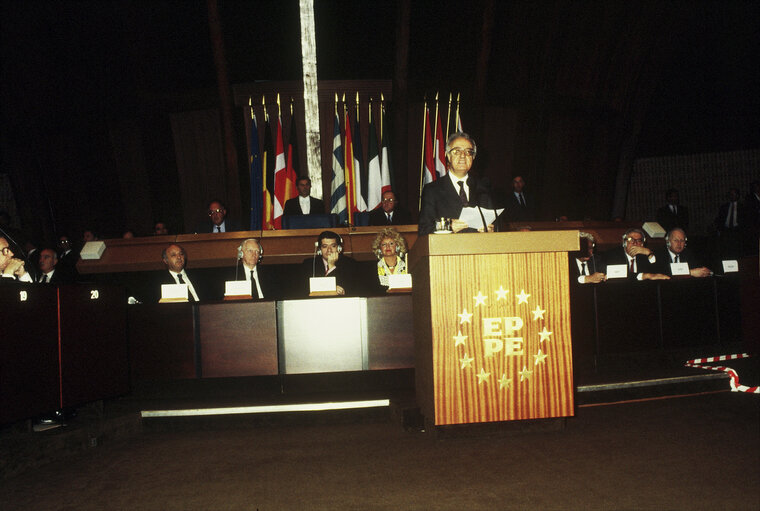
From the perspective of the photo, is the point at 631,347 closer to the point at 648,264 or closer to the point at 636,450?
the point at 648,264

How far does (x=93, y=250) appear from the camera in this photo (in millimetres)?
6215

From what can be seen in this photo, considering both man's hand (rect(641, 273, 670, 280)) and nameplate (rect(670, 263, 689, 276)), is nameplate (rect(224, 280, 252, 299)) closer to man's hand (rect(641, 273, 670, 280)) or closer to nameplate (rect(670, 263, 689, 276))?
man's hand (rect(641, 273, 670, 280))

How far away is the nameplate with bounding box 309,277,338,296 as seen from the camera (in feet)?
12.7

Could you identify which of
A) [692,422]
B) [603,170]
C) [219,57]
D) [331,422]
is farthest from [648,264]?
[219,57]

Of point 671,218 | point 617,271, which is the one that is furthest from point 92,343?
point 671,218

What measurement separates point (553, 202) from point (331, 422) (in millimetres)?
7993

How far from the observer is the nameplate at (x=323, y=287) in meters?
3.88

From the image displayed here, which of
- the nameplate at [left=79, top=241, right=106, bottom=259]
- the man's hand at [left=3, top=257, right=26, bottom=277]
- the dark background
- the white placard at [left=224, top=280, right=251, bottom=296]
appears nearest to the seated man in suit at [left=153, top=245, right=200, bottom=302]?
the white placard at [left=224, top=280, right=251, bottom=296]

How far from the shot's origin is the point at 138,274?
6215 mm

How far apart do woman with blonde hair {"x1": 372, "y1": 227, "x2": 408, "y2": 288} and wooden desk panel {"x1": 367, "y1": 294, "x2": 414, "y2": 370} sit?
1033 mm

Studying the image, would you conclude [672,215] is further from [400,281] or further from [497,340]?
[497,340]

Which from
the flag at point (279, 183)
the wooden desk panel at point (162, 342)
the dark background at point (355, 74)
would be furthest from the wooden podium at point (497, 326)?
the dark background at point (355, 74)

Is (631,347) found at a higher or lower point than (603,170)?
lower

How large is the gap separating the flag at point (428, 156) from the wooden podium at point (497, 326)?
6106mm
